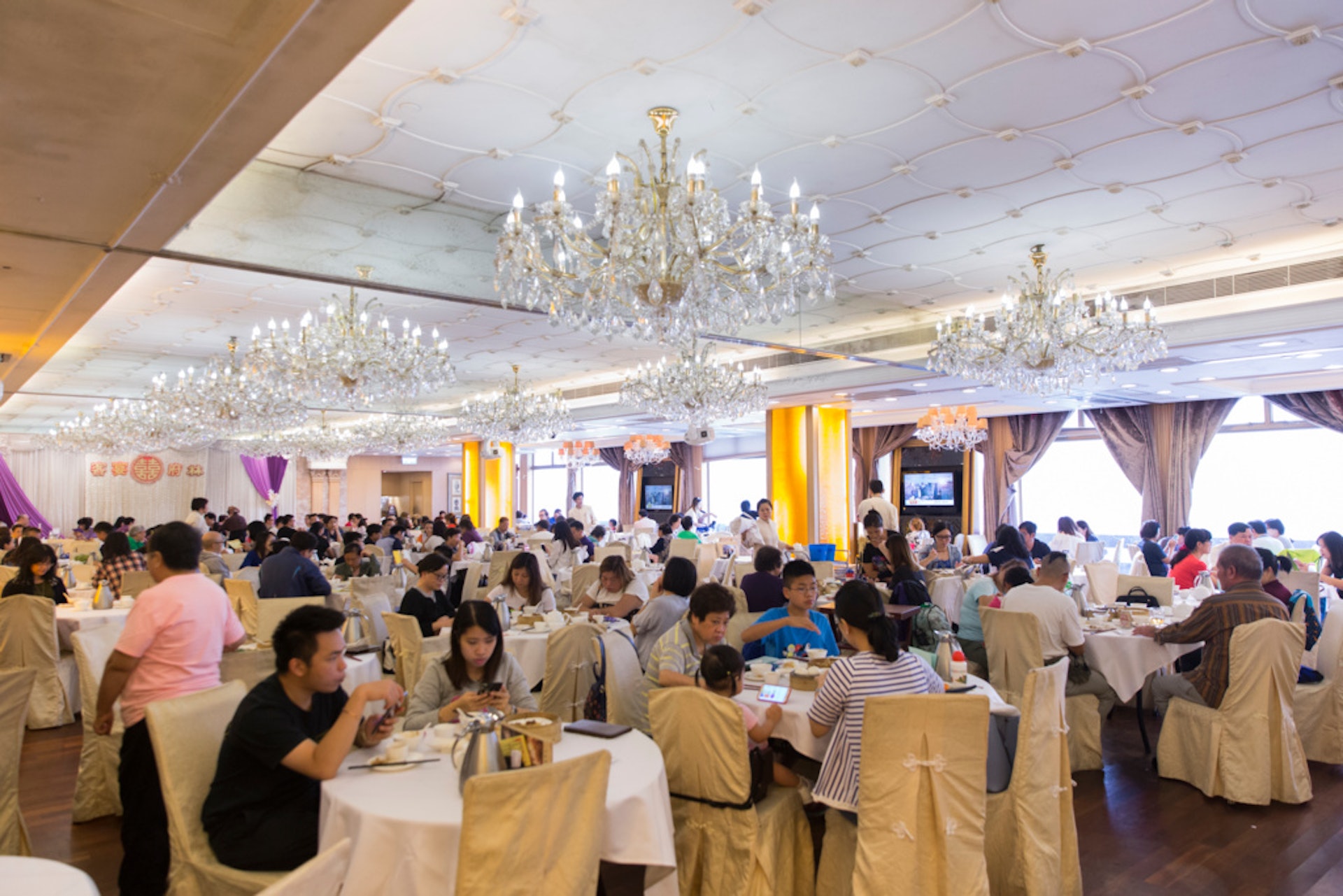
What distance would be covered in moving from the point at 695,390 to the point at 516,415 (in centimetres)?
369

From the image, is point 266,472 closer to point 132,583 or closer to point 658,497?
point 658,497

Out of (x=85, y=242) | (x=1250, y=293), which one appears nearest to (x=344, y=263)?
(x=85, y=242)

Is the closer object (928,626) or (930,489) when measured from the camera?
(928,626)

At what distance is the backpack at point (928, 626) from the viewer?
16.6ft

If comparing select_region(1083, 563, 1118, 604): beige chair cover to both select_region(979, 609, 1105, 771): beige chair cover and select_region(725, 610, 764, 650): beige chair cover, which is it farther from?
select_region(725, 610, 764, 650): beige chair cover

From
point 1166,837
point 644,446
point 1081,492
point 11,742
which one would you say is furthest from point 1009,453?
point 11,742

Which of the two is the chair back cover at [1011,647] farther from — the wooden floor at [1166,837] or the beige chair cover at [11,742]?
the beige chair cover at [11,742]

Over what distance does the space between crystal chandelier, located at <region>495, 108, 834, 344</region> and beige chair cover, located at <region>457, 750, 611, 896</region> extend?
2454 mm

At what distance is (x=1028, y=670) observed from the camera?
499cm

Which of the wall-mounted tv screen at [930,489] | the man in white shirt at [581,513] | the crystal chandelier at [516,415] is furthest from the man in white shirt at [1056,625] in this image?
the wall-mounted tv screen at [930,489]

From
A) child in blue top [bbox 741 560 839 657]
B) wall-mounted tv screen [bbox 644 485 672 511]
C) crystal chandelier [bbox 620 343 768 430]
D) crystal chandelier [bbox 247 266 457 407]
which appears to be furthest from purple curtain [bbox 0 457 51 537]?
child in blue top [bbox 741 560 839 657]

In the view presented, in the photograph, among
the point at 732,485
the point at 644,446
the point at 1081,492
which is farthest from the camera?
the point at 732,485

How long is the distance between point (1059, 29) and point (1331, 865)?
394 centimetres

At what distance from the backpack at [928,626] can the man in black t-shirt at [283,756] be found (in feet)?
11.4
